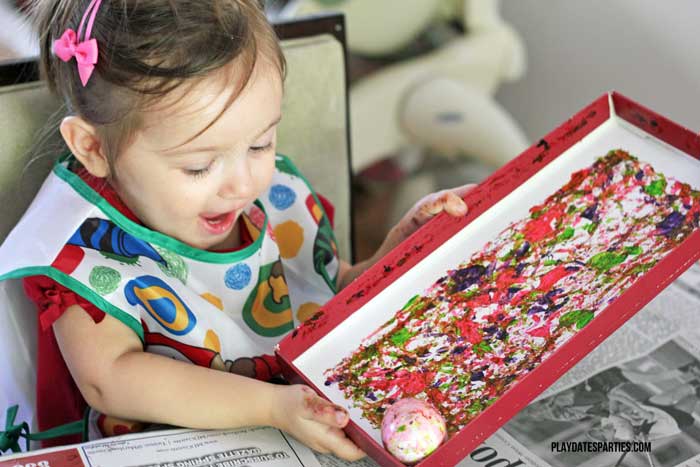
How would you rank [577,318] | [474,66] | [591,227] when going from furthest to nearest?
[474,66]
[591,227]
[577,318]

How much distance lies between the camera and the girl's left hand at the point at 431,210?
3.17 ft

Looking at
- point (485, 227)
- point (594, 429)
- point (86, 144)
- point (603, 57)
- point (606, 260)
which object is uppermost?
point (603, 57)

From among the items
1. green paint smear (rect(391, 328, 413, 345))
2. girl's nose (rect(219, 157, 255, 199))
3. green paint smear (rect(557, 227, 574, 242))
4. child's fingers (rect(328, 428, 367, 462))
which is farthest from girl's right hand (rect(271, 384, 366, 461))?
green paint smear (rect(557, 227, 574, 242))

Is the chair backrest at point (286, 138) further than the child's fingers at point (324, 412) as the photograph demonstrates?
Yes

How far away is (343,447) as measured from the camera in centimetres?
79

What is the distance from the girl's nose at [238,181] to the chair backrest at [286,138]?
0.73 ft

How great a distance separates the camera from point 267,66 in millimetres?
907

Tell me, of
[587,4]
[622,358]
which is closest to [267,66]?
[622,358]

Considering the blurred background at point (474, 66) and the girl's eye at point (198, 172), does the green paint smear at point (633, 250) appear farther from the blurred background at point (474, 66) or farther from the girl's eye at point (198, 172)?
the blurred background at point (474, 66)

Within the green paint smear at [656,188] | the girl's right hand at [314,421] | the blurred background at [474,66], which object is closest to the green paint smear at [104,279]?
the girl's right hand at [314,421]

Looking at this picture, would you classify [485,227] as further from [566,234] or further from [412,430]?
[412,430]

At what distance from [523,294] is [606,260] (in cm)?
9

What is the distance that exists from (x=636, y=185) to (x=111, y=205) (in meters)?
0.54

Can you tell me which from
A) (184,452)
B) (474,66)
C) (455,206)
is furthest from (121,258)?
(474,66)
